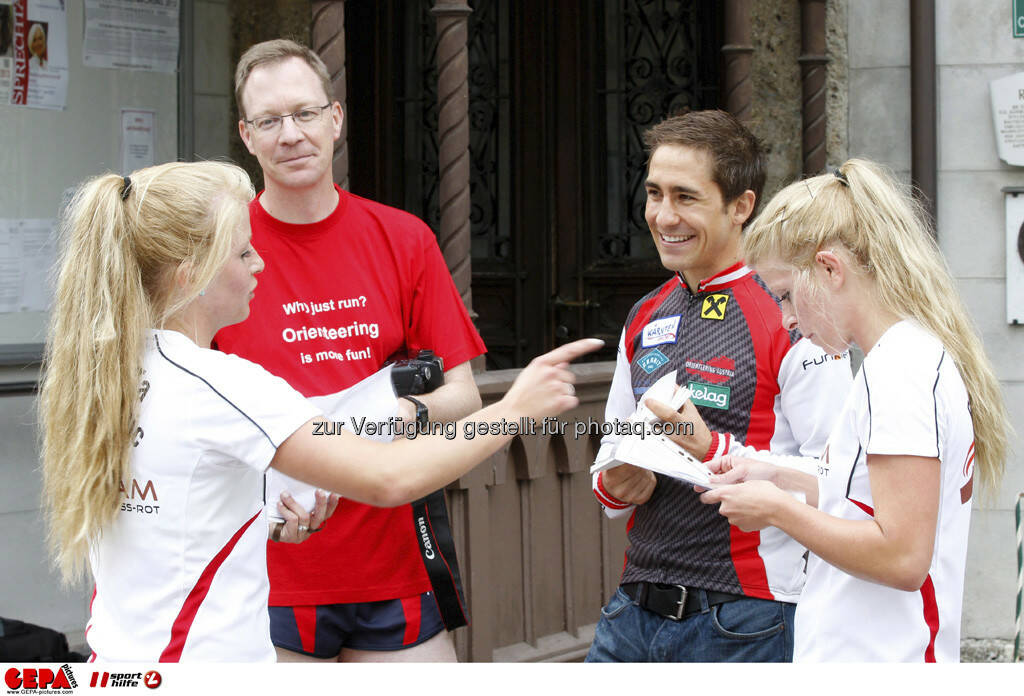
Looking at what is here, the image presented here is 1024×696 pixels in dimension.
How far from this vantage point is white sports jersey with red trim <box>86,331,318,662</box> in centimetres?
178

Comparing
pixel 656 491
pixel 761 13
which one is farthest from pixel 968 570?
pixel 656 491

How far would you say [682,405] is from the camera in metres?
2.26

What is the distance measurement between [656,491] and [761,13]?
356 centimetres

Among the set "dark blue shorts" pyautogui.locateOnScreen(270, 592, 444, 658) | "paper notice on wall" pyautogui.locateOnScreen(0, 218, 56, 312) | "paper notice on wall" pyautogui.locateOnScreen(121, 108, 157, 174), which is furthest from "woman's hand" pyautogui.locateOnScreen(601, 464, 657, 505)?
"paper notice on wall" pyautogui.locateOnScreen(121, 108, 157, 174)

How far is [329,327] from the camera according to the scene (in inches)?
101

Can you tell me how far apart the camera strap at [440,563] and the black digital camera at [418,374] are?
0.25m

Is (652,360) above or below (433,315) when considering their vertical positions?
below

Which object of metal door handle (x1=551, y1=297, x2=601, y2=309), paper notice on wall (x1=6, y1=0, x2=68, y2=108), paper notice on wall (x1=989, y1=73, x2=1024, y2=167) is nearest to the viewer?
paper notice on wall (x1=6, y1=0, x2=68, y2=108)

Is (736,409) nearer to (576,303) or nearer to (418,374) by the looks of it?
(418,374)

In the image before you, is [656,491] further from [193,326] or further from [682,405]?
[193,326]

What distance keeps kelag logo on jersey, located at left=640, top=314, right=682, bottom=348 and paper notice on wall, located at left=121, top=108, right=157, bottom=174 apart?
2561 millimetres

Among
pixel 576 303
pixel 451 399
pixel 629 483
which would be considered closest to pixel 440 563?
pixel 451 399

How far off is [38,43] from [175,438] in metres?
2.95

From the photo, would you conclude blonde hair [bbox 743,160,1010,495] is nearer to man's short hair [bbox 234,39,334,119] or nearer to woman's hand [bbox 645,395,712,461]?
woman's hand [bbox 645,395,712,461]
